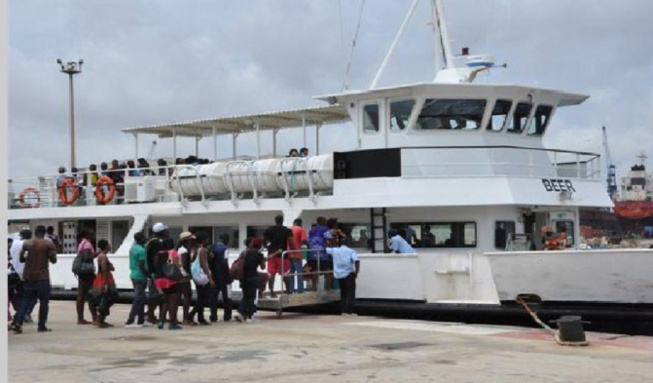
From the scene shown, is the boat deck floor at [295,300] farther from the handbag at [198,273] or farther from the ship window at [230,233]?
the ship window at [230,233]

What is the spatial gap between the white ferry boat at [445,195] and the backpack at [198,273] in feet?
10.4

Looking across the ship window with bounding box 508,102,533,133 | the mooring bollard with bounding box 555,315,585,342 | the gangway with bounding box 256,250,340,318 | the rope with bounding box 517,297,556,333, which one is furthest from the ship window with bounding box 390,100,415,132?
the mooring bollard with bounding box 555,315,585,342

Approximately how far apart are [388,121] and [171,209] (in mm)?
5858

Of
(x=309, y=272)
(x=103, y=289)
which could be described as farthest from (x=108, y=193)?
(x=103, y=289)

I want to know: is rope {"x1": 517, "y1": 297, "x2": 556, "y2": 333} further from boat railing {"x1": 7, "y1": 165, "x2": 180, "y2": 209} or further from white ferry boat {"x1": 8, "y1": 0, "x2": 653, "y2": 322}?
boat railing {"x1": 7, "y1": 165, "x2": 180, "y2": 209}

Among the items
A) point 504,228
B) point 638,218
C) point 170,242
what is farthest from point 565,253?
point 638,218

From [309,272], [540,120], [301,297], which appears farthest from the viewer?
[540,120]

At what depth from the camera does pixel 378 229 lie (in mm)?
16328

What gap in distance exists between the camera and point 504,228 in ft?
51.7

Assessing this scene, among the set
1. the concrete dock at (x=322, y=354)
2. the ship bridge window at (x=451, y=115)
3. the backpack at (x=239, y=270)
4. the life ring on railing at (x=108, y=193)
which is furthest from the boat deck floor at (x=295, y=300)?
the life ring on railing at (x=108, y=193)

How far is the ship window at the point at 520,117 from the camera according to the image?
56.4ft

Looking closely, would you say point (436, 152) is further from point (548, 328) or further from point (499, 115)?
point (548, 328)

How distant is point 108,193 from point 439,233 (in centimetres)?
934

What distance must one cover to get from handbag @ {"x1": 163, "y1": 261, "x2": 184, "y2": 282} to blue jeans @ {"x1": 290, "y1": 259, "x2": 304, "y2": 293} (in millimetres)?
2572
